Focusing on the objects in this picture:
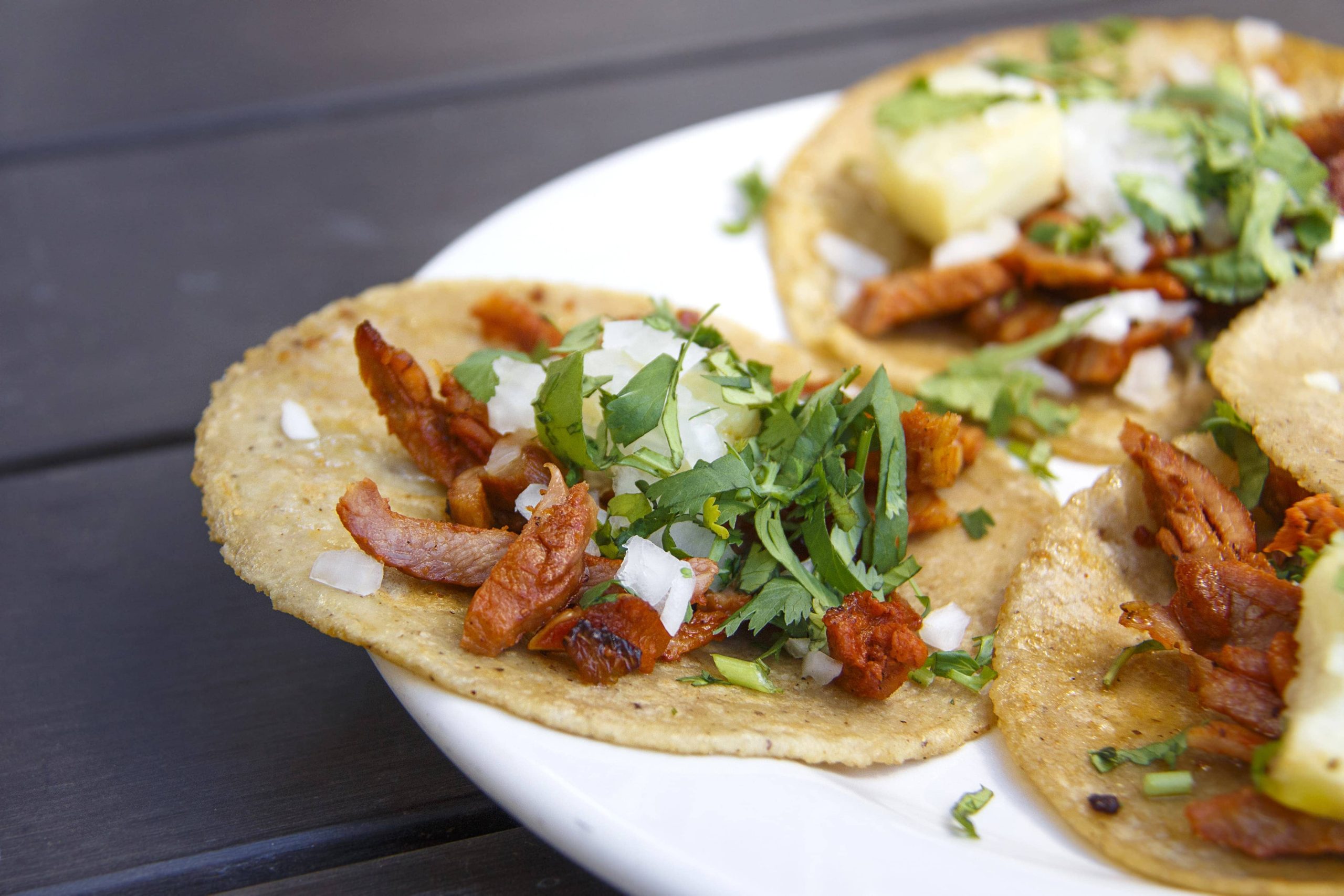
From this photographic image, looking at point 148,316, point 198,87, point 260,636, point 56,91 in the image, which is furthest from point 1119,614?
point 56,91

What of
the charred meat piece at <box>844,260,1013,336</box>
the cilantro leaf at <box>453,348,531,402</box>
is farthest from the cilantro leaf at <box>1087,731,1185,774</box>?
the charred meat piece at <box>844,260,1013,336</box>

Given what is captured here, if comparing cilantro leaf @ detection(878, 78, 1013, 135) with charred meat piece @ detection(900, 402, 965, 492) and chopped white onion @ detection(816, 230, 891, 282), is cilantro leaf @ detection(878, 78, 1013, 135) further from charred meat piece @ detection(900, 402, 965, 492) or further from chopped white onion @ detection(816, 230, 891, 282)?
charred meat piece @ detection(900, 402, 965, 492)

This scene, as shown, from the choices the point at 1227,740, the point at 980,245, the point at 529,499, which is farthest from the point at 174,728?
the point at 980,245

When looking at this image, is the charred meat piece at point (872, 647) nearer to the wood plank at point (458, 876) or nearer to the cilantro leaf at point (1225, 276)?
the wood plank at point (458, 876)

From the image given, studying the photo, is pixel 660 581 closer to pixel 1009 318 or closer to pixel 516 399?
pixel 516 399

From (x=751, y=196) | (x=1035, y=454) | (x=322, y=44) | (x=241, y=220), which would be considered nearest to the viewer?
(x=1035, y=454)

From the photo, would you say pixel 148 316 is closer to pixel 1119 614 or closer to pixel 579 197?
pixel 579 197

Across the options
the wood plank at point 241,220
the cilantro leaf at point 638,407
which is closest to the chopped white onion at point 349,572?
the cilantro leaf at point 638,407
